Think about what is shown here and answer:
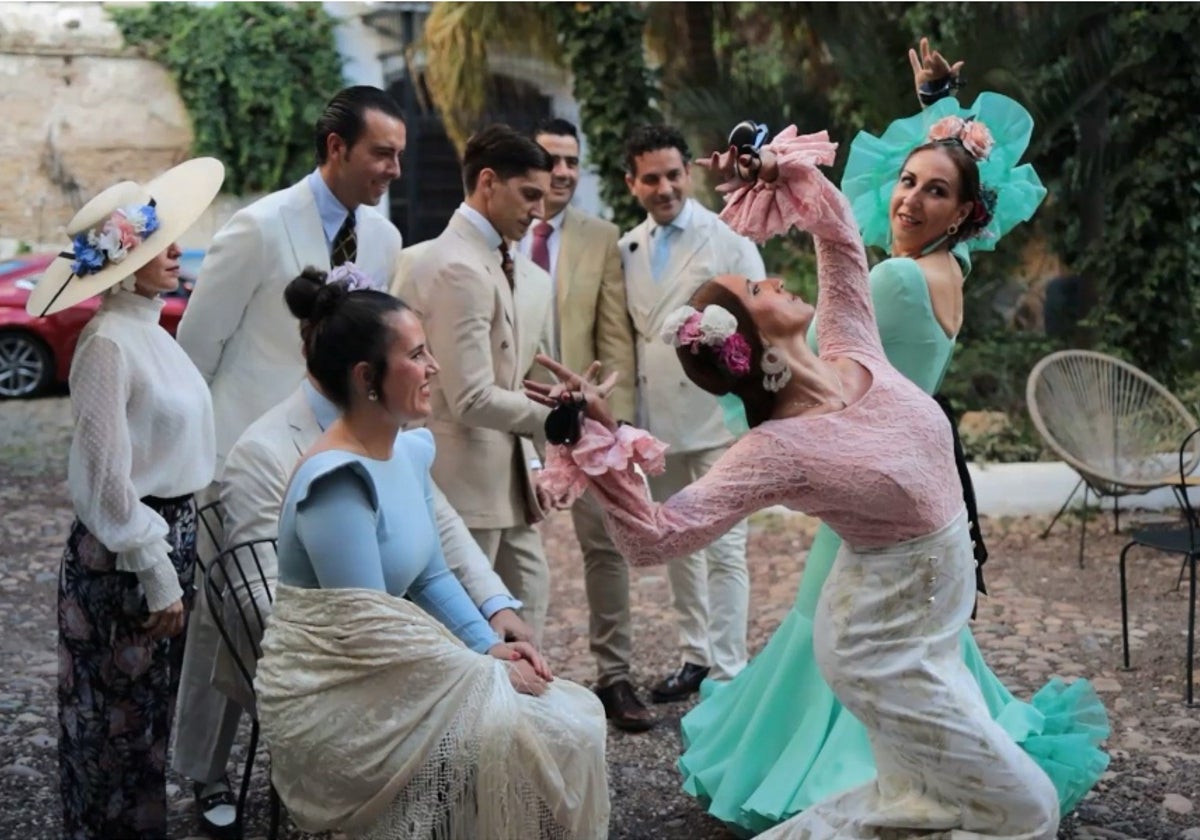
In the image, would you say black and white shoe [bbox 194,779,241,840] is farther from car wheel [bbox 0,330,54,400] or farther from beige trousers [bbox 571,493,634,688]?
car wheel [bbox 0,330,54,400]

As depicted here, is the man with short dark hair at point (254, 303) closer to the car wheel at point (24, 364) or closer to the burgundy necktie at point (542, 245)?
the burgundy necktie at point (542, 245)

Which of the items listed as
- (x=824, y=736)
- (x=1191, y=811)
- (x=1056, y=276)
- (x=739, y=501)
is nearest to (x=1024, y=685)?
(x=1191, y=811)

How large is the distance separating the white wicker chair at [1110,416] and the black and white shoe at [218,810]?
3922mm

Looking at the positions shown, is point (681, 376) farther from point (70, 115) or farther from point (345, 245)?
point (70, 115)

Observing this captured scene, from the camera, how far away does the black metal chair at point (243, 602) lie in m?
3.34

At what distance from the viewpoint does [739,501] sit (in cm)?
276

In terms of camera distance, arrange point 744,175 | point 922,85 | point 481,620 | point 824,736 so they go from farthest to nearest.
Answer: point 922,85 < point 824,736 < point 481,620 < point 744,175

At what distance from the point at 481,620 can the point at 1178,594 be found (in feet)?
14.0

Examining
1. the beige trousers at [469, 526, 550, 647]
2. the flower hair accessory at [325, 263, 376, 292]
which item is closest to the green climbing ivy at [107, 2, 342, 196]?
the beige trousers at [469, 526, 550, 647]

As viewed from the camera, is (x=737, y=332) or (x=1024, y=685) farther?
(x=1024, y=685)

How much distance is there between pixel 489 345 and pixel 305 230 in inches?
23.1

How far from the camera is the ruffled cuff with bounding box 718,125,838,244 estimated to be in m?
2.89

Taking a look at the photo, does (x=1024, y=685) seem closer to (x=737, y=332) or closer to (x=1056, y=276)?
(x=737, y=332)

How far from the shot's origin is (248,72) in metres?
→ 13.5
